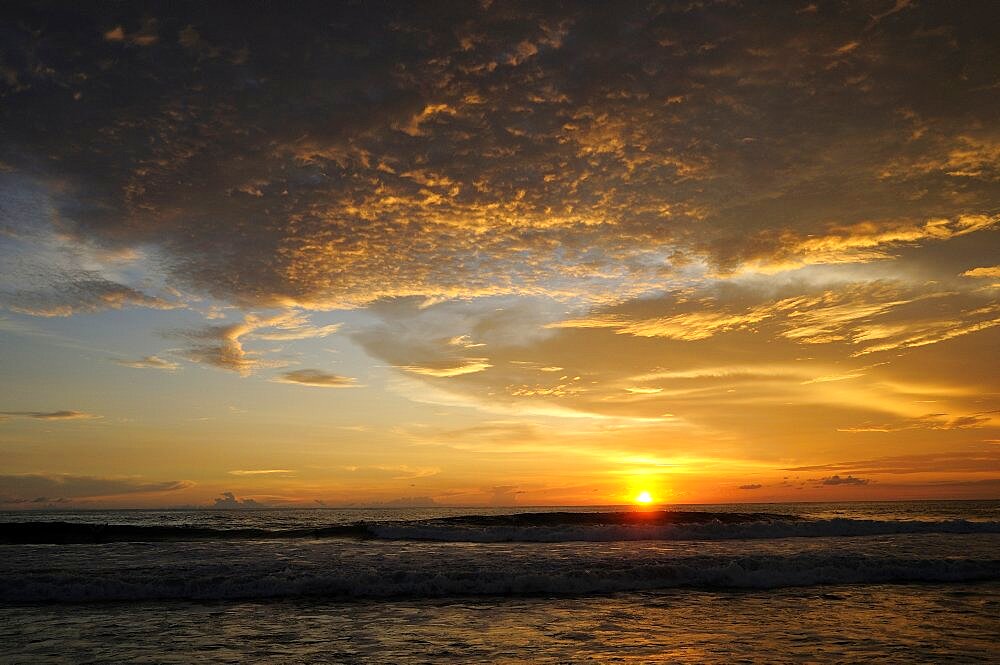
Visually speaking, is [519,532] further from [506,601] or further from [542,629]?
[542,629]

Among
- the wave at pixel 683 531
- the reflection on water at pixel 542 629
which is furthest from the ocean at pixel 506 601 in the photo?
the wave at pixel 683 531

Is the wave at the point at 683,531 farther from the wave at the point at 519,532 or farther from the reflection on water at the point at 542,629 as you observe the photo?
the reflection on water at the point at 542,629

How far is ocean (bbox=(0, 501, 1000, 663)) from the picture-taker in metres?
11.3

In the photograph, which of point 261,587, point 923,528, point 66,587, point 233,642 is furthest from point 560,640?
point 923,528

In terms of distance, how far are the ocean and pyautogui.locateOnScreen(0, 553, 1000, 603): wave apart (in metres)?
0.07

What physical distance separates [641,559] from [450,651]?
45.9 feet

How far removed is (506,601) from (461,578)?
262 centimetres

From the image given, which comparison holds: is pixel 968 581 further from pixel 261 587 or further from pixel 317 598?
pixel 261 587

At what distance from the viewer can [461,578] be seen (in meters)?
19.1

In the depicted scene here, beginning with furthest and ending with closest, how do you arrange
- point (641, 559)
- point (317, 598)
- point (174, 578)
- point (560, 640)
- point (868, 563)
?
point (641, 559) < point (868, 563) < point (174, 578) < point (317, 598) < point (560, 640)

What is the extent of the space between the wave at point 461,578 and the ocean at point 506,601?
69 mm

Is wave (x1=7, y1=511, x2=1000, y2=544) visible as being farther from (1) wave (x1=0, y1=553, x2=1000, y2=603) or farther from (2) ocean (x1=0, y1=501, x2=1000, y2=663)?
(1) wave (x1=0, y1=553, x2=1000, y2=603)

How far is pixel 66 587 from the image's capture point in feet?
58.5

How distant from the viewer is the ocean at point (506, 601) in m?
11.3
